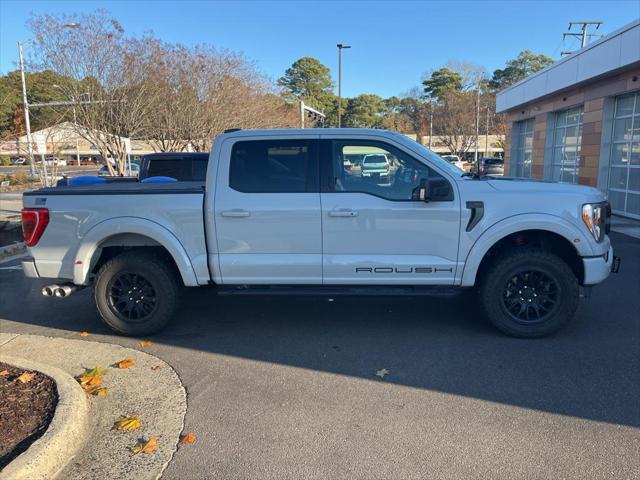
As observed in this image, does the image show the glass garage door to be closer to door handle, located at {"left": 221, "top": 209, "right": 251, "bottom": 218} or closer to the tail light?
door handle, located at {"left": 221, "top": 209, "right": 251, "bottom": 218}

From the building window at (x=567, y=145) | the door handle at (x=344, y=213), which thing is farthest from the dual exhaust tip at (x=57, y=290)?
the building window at (x=567, y=145)

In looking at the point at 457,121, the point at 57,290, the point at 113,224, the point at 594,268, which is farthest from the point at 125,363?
the point at 457,121

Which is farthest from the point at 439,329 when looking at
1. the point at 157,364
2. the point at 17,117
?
the point at 17,117

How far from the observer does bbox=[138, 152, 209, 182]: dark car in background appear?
1002 cm

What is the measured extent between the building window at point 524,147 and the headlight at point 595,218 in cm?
1862

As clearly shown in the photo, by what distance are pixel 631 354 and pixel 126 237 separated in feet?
16.0

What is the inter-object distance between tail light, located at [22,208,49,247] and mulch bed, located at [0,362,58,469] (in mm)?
1343

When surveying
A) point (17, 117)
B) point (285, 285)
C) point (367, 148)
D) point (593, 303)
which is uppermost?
point (17, 117)

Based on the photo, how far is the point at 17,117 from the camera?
3659 centimetres

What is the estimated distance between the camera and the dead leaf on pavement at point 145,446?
3234 mm

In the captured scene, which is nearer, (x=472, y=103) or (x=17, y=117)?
(x=17, y=117)

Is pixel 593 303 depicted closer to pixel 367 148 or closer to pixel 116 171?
pixel 367 148

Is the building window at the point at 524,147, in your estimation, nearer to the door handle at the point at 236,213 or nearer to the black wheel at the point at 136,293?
the door handle at the point at 236,213

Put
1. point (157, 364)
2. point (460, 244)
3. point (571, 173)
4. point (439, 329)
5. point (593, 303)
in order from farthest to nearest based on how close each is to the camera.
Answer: point (571, 173)
point (593, 303)
point (439, 329)
point (460, 244)
point (157, 364)
